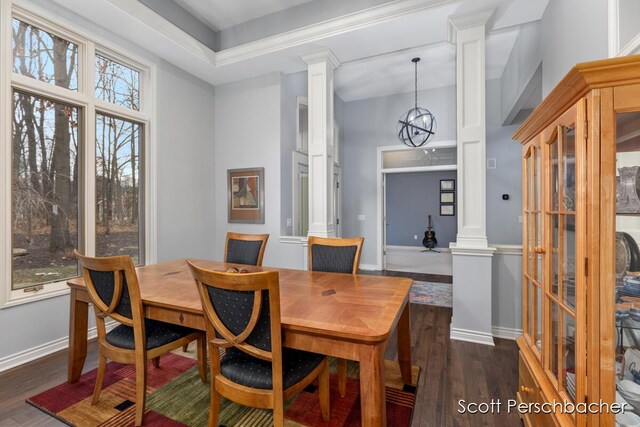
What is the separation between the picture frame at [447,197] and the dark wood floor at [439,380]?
610cm

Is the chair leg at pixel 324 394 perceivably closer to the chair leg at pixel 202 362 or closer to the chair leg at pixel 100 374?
the chair leg at pixel 202 362

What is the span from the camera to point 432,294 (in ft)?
14.1

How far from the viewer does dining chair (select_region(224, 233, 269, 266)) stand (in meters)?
2.76

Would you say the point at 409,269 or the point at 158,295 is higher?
the point at 158,295

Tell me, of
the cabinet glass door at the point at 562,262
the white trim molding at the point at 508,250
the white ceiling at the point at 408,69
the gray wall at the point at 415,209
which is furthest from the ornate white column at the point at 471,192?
the gray wall at the point at 415,209

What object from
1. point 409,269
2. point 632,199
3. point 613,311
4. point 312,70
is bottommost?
point 409,269

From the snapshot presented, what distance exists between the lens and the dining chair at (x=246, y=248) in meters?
2.76

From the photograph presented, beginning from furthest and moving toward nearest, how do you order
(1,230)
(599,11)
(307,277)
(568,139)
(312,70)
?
(312,70)
(1,230)
(307,277)
(599,11)
(568,139)

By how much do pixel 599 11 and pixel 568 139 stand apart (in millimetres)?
1225

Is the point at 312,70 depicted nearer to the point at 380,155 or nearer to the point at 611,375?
the point at 380,155

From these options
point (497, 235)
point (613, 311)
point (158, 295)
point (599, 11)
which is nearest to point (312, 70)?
point (599, 11)

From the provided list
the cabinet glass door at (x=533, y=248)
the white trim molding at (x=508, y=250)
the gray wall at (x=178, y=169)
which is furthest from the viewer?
the white trim molding at (x=508, y=250)

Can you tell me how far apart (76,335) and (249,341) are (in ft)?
5.03

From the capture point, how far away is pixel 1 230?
2.31 metres
